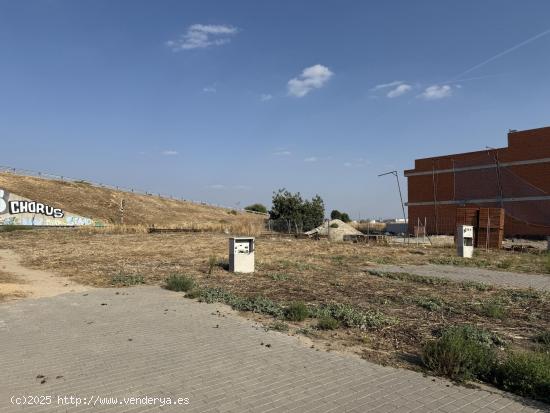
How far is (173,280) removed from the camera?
1177 cm

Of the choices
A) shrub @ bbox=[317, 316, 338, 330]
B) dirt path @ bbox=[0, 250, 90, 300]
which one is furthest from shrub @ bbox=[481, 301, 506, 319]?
dirt path @ bbox=[0, 250, 90, 300]

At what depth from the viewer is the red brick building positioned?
41.1 m

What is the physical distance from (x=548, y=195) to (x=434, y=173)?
12.8 meters

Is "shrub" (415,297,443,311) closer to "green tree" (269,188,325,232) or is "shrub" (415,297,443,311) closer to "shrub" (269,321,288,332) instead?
"shrub" (269,321,288,332)

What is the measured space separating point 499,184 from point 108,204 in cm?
5363

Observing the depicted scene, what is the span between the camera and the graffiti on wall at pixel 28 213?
51.1 m

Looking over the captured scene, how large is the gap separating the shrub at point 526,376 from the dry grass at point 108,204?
43389mm

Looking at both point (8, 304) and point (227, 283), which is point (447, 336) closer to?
point (227, 283)

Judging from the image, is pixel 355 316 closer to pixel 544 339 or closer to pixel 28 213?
pixel 544 339

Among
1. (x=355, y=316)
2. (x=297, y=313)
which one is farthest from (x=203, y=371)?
(x=355, y=316)

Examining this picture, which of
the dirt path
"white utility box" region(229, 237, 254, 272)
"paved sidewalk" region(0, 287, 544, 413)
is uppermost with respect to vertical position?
"white utility box" region(229, 237, 254, 272)

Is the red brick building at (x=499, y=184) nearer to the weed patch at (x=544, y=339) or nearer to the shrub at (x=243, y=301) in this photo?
the shrub at (x=243, y=301)

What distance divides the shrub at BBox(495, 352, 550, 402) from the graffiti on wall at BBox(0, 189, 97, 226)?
53.7 meters

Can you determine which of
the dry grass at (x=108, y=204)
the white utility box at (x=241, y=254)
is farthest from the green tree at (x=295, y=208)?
the white utility box at (x=241, y=254)
